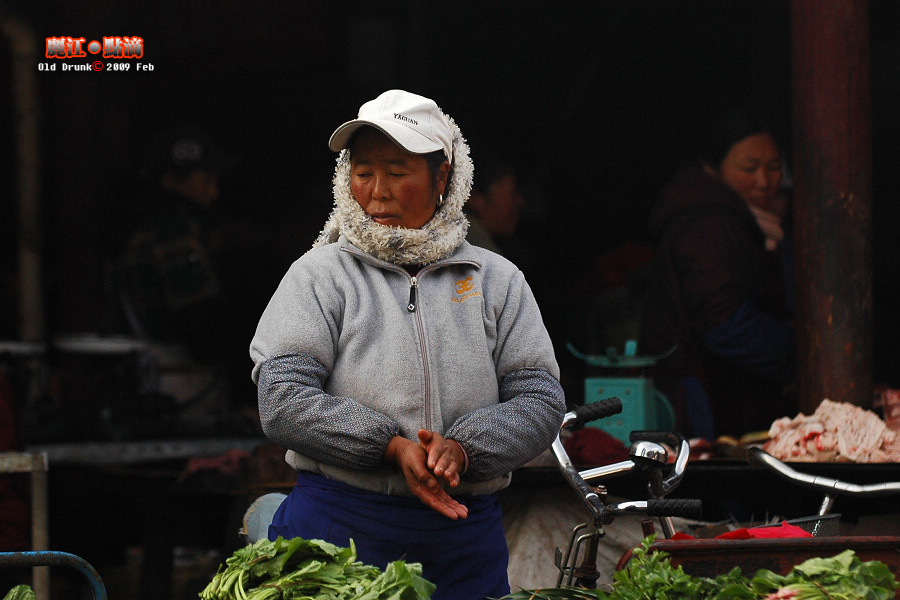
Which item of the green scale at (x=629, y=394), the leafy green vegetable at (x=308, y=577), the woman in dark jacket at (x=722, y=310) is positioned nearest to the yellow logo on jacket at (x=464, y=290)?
the leafy green vegetable at (x=308, y=577)

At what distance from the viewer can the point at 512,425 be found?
227 centimetres

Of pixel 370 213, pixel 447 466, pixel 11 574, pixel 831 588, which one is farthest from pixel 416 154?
pixel 11 574

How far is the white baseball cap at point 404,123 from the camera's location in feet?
7.68

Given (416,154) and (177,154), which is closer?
(416,154)

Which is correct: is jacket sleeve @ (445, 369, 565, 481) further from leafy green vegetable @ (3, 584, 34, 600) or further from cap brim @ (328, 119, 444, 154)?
leafy green vegetable @ (3, 584, 34, 600)

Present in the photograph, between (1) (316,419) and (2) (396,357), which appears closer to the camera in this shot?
(1) (316,419)

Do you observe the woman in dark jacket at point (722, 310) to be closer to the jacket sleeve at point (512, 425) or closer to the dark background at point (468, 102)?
the dark background at point (468, 102)

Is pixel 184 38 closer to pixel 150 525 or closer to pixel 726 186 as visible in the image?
pixel 150 525

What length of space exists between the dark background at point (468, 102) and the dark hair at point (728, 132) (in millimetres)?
113

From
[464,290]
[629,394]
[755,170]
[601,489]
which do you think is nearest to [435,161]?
[464,290]

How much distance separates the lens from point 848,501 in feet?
14.7

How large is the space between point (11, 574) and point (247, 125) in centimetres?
329

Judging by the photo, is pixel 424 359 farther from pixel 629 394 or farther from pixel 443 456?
pixel 629 394

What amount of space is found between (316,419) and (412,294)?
39 centimetres
